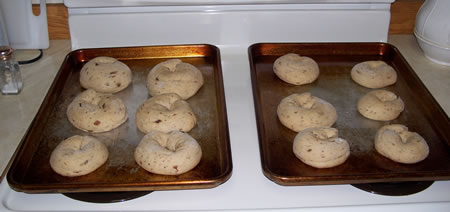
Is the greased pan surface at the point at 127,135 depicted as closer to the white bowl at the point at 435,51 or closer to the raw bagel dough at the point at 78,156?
the raw bagel dough at the point at 78,156

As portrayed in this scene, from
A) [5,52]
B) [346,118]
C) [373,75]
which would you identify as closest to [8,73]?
[5,52]

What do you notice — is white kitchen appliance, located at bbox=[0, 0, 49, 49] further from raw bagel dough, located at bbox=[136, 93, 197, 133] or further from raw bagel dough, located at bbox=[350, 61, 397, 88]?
raw bagel dough, located at bbox=[350, 61, 397, 88]

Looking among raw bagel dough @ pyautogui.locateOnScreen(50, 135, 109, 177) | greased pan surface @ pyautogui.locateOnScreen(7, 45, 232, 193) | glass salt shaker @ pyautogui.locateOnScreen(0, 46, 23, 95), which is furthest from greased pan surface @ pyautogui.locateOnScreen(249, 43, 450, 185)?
glass salt shaker @ pyautogui.locateOnScreen(0, 46, 23, 95)

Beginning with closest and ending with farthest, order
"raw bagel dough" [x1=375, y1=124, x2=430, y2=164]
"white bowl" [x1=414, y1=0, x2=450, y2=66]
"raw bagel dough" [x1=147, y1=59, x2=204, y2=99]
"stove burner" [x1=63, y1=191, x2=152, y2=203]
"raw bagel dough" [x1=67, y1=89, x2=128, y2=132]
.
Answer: "stove burner" [x1=63, y1=191, x2=152, y2=203] → "raw bagel dough" [x1=375, y1=124, x2=430, y2=164] → "raw bagel dough" [x1=67, y1=89, x2=128, y2=132] → "raw bagel dough" [x1=147, y1=59, x2=204, y2=99] → "white bowl" [x1=414, y1=0, x2=450, y2=66]

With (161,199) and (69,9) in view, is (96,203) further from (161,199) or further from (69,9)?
(69,9)

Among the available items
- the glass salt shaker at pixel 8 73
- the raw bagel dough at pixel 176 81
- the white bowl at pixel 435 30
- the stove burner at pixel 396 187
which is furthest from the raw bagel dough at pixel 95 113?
the white bowl at pixel 435 30

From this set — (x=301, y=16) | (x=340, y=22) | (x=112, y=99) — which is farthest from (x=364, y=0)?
(x=112, y=99)
